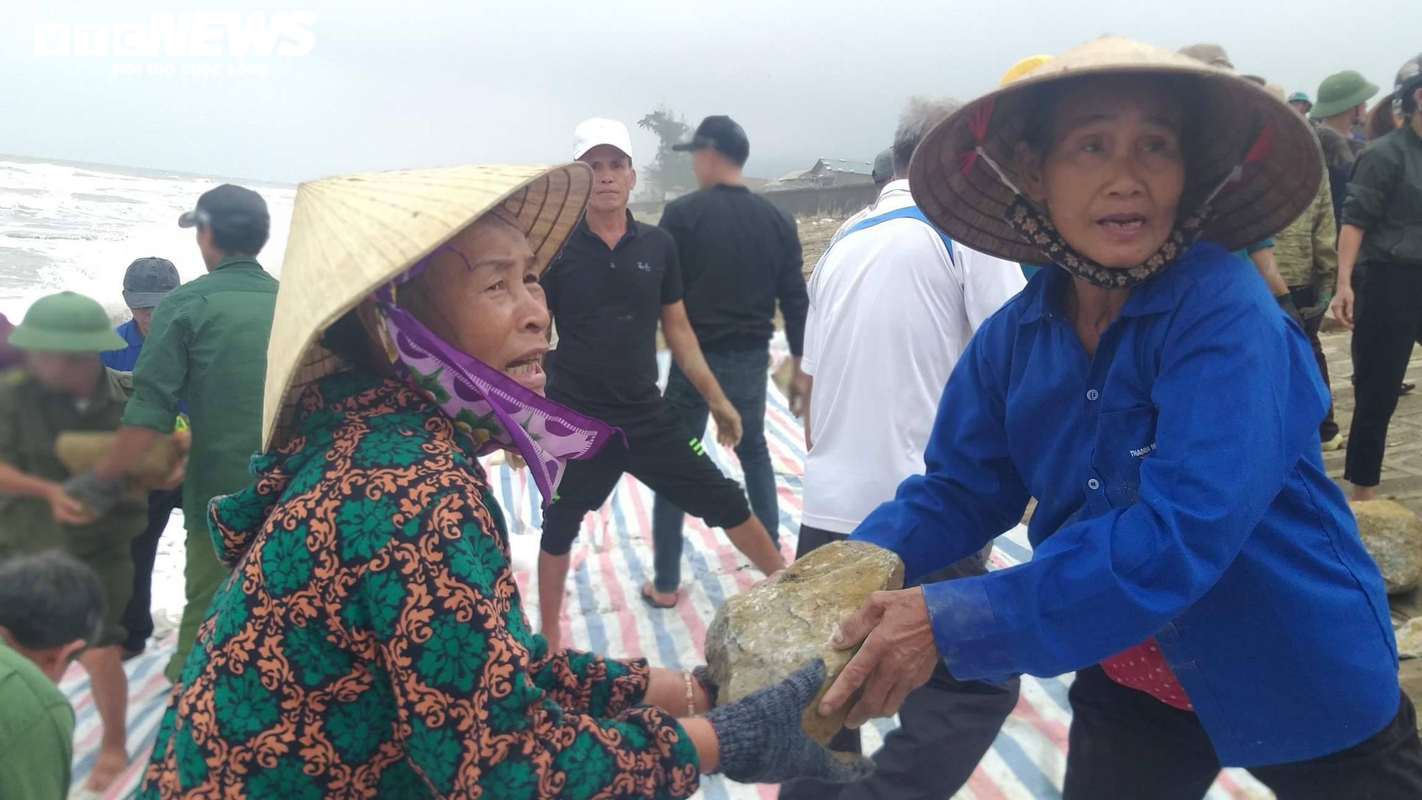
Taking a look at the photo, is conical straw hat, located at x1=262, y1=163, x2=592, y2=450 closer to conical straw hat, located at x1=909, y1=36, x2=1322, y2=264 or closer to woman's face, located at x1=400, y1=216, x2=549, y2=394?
woman's face, located at x1=400, y1=216, x2=549, y2=394

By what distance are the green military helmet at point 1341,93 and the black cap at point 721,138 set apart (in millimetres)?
3641

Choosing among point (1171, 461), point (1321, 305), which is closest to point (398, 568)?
point (1171, 461)

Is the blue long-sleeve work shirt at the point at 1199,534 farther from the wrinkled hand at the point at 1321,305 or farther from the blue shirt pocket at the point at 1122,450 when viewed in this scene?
the wrinkled hand at the point at 1321,305

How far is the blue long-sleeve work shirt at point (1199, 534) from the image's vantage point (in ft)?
4.03

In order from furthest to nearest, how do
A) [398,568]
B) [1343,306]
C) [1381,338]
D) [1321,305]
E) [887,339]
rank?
[1321,305] < [1343,306] < [1381,338] < [887,339] < [398,568]

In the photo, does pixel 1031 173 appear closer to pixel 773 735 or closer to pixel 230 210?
pixel 773 735

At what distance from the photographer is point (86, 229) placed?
239 inches

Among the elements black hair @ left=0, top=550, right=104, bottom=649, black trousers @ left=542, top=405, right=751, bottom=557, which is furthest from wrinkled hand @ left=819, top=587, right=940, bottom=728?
black trousers @ left=542, top=405, right=751, bottom=557

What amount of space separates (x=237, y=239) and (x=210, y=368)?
47 cm

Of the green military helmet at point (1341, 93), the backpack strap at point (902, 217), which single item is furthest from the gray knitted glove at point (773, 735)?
the green military helmet at point (1341, 93)

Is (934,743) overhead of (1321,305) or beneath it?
beneath

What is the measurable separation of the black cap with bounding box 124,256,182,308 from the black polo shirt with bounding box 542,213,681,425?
1.68m

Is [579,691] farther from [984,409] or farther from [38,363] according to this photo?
[38,363]

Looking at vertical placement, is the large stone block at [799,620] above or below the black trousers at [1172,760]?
above
